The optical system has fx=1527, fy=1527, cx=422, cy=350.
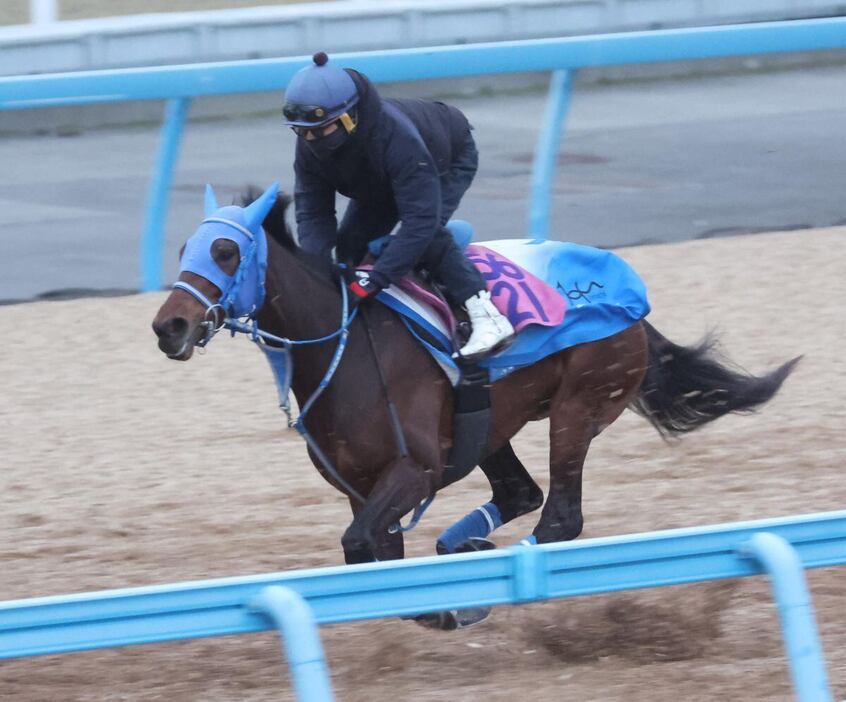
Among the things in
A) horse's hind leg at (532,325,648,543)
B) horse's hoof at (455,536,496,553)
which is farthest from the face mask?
horse's hoof at (455,536,496,553)

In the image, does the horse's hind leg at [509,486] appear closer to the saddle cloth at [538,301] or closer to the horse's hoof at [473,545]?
the horse's hoof at [473,545]

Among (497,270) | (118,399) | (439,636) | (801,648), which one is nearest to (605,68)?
(118,399)

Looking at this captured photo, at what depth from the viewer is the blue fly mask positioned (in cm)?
438

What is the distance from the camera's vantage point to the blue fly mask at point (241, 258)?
14.4 feet

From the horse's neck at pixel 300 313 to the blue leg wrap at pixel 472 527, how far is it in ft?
2.69

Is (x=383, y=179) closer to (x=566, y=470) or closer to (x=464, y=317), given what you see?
(x=464, y=317)

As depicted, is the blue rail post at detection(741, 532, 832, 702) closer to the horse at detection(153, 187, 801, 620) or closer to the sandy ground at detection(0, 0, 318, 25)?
the horse at detection(153, 187, 801, 620)

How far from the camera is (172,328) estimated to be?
426 cm

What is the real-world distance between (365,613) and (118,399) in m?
4.44

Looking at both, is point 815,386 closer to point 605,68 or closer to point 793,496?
point 793,496

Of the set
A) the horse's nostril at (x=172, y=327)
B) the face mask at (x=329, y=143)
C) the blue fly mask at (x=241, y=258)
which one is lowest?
the horse's nostril at (x=172, y=327)

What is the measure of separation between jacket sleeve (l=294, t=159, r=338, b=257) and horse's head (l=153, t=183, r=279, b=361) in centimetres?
40

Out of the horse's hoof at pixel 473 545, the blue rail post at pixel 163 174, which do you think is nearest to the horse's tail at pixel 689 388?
the horse's hoof at pixel 473 545

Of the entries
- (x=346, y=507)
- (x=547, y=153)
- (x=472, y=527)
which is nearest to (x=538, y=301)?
(x=472, y=527)
